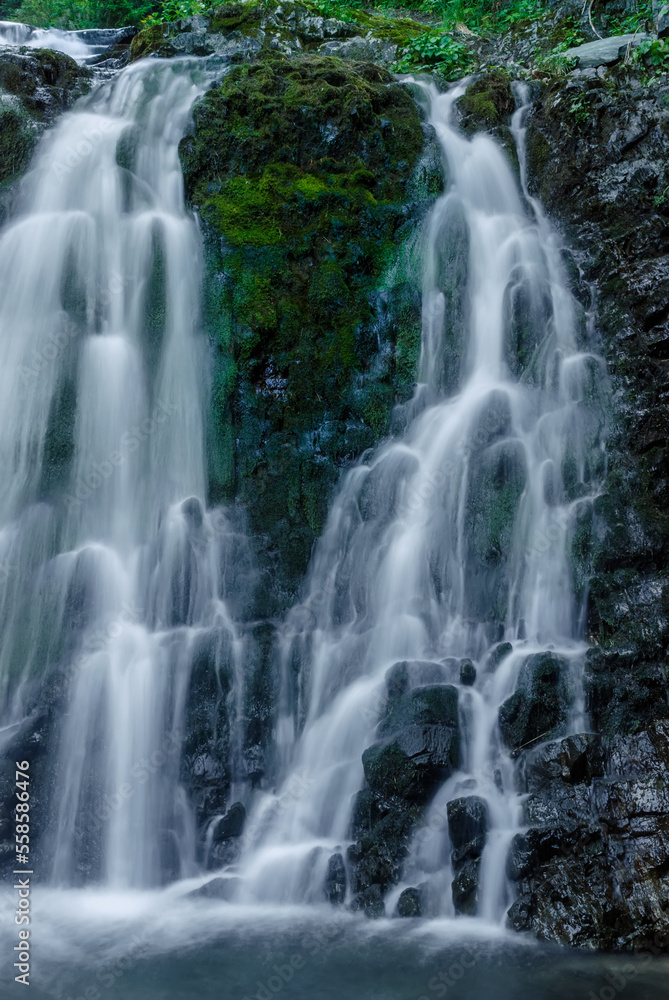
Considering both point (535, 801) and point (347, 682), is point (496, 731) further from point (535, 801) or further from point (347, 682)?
point (347, 682)

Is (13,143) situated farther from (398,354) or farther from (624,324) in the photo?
(624,324)

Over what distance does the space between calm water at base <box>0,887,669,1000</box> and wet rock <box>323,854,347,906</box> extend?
0.13 m

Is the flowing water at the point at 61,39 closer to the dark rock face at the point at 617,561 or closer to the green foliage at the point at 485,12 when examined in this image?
the green foliage at the point at 485,12

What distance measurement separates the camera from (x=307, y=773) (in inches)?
289

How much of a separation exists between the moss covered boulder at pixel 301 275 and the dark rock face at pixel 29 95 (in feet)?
7.94

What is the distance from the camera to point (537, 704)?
6.81 m

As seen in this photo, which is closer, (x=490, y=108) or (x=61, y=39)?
(x=490, y=108)

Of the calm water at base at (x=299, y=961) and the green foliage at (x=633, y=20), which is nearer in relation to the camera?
the calm water at base at (x=299, y=961)

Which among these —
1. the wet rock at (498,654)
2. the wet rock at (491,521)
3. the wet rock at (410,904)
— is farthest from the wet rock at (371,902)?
the wet rock at (491,521)

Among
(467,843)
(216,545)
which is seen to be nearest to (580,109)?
(216,545)

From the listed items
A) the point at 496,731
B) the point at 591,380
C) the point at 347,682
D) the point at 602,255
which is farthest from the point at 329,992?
the point at 602,255

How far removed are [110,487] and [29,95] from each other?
6765 millimetres

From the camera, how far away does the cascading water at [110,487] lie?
7367 mm

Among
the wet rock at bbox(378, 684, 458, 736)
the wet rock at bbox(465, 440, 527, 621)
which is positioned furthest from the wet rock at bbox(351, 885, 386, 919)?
the wet rock at bbox(465, 440, 527, 621)
